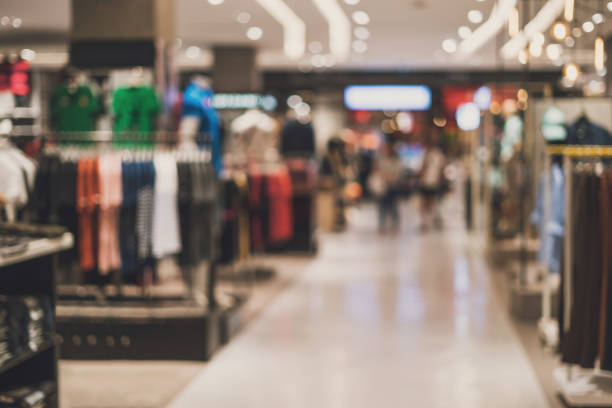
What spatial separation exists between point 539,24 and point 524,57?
24.4 inches

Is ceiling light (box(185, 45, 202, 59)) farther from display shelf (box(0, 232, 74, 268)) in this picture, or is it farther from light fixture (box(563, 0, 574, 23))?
display shelf (box(0, 232, 74, 268))

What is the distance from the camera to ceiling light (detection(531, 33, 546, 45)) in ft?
20.9

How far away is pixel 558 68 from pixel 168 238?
3.62 m

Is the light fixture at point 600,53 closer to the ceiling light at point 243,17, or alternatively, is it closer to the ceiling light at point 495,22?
the ceiling light at point 495,22

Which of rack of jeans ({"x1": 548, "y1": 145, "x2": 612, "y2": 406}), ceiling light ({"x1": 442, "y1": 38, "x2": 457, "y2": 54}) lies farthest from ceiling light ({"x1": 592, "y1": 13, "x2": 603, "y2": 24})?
ceiling light ({"x1": 442, "y1": 38, "x2": 457, "y2": 54})

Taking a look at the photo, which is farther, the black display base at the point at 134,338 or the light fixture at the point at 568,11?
the black display base at the point at 134,338

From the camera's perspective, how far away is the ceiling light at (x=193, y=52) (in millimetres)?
15570

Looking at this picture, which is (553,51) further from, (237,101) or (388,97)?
(388,97)

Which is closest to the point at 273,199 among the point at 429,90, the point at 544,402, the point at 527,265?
the point at 527,265

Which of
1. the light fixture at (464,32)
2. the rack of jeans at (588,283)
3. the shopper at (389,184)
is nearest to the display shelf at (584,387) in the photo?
the rack of jeans at (588,283)

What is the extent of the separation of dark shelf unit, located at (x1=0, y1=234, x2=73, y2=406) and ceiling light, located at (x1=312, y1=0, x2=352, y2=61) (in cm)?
669

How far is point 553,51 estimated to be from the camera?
6438 millimetres

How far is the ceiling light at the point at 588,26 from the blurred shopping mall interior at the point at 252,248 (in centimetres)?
2

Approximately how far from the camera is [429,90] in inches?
720
